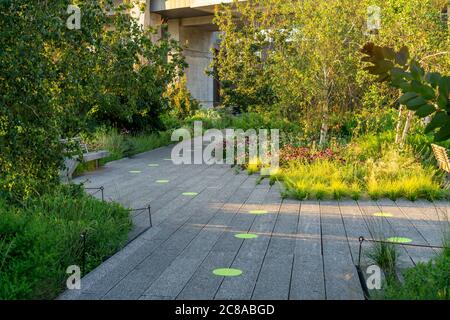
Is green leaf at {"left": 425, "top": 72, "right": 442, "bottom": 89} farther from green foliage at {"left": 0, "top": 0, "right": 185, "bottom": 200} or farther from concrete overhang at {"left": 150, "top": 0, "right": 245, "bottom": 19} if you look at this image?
concrete overhang at {"left": 150, "top": 0, "right": 245, "bottom": 19}

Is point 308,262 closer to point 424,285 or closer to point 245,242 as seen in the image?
point 245,242

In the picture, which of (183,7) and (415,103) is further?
(183,7)

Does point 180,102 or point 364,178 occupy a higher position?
point 180,102

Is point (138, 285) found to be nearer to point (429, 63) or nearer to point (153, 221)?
point (153, 221)

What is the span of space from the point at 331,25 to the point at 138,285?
9783 mm

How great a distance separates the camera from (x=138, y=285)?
476cm

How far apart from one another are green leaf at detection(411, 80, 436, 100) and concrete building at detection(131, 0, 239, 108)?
27281mm

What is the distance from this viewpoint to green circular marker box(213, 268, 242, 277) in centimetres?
504

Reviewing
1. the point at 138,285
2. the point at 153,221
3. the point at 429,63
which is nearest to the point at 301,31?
the point at 429,63

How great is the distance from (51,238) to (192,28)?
3228cm

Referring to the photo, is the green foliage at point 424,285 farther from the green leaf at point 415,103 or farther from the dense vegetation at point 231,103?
the green leaf at point 415,103

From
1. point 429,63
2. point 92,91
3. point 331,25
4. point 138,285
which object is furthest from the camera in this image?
point 331,25

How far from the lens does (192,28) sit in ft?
117

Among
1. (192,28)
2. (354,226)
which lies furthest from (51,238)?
(192,28)
